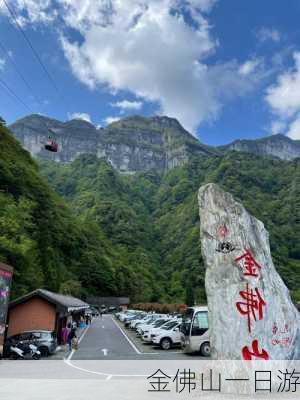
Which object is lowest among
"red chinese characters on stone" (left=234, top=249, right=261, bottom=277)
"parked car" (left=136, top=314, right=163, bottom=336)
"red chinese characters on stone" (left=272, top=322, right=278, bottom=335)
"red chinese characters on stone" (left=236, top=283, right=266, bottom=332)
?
"parked car" (left=136, top=314, right=163, bottom=336)

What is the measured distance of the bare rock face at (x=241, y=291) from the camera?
8.83 m

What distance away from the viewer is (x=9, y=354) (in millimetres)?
17359

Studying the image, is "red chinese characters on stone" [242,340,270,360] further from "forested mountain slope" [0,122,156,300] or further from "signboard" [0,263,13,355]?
"forested mountain slope" [0,122,156,300]

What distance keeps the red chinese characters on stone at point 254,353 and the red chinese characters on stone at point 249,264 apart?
154 centimetres

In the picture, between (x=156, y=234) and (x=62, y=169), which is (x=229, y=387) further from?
(x=62, y=169)

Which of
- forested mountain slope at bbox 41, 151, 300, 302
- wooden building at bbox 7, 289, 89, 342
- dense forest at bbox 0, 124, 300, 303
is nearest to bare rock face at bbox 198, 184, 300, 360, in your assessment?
wooden building at bbox 7, 289, 89, 342

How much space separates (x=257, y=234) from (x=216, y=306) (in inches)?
85.0

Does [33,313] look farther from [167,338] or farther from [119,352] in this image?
[167,338]

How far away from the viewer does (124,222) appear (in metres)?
113

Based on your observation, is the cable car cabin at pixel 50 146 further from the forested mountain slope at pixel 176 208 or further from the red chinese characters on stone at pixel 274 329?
the forested mountain slope at pixel 176 208

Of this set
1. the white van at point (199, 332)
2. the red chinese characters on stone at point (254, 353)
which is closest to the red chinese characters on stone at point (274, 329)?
the red chinese characters on stone at point (254, 353)

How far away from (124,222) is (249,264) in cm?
10434

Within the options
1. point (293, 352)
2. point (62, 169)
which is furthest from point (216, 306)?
point (62, 169)

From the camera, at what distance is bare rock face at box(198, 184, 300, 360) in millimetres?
8828
